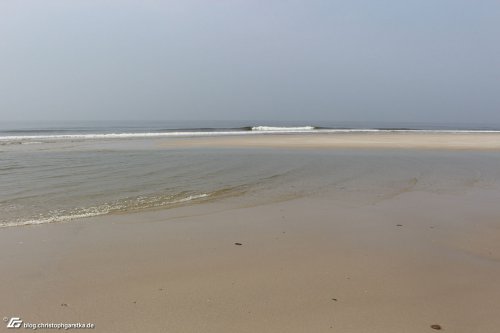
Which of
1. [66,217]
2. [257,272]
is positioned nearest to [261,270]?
[257,272]

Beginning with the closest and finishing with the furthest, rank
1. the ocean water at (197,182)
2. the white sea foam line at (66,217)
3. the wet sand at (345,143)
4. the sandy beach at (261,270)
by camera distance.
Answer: the sandy beach at (261,270) < the white sea foam line at (66,217) < the ocean water at (197,182) < the wet sand at (345,143)

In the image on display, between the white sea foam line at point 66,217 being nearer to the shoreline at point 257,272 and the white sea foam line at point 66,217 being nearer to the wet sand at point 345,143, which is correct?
the shoreline at point 257,272

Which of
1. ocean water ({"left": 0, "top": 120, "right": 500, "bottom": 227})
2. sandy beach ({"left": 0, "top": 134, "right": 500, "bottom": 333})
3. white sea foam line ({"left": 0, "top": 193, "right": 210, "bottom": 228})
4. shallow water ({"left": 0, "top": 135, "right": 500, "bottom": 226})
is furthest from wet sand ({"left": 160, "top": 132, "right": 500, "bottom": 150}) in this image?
sandy beach ({"left": 0, "top": 134, "right": 500, "bottom": 333})

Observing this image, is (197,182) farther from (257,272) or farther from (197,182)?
(257,272)

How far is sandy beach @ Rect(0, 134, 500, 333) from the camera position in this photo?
10.4 ft

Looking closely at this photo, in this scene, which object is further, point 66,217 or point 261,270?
point 66,217

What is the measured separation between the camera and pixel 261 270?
419 cm

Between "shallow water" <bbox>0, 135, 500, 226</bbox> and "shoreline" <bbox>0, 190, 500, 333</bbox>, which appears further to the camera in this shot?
"shallow water" <bbox>0, 135, 500, 226</bbox>

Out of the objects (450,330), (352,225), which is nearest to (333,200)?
(352,225)

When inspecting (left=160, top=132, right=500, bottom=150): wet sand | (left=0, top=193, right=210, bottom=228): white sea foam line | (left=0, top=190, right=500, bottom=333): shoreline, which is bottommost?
(left=0, top=190, right=500, bottom=333): shoreline

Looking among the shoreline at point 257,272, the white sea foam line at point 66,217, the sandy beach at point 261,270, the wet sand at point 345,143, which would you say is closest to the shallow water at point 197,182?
the white sea foam line at point 66,217

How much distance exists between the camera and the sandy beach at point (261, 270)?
318 centimetres

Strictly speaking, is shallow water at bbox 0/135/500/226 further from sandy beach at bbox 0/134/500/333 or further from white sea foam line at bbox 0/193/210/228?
sandy beach at bbox 0/134/500/333

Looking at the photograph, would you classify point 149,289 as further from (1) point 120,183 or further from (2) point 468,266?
(1) point 120,183
